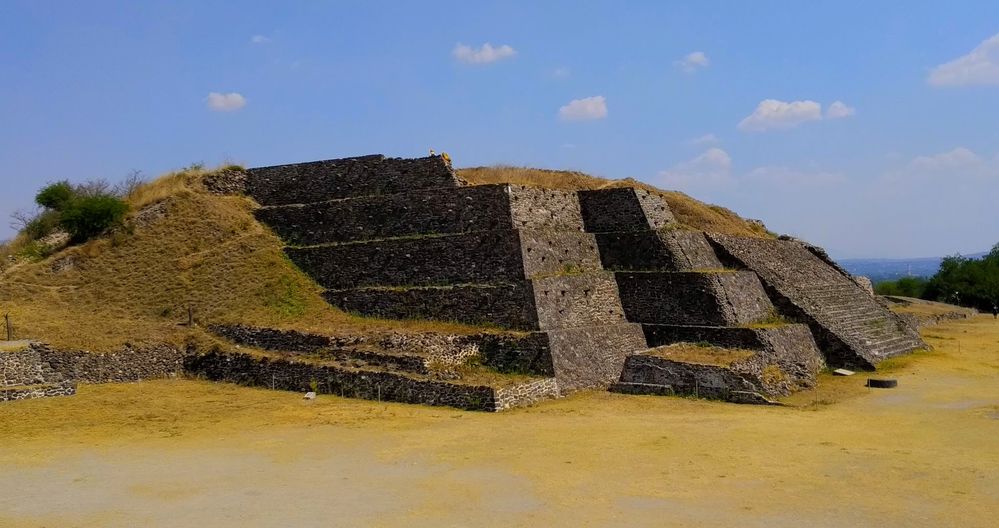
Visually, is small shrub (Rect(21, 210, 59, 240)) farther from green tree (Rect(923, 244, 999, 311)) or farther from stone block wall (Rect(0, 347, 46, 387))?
green tree (Rect(923, 244, 999, 311))

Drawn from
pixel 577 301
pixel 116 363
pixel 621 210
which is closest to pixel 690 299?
pixel 577 301

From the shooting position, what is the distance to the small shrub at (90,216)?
26578 millimetres

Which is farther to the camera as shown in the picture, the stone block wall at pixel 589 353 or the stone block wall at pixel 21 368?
the stone block wall at pixel 589 353

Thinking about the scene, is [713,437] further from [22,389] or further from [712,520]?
[22,389]

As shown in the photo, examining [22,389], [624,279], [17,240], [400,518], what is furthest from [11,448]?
[17,240]

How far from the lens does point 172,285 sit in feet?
80.8

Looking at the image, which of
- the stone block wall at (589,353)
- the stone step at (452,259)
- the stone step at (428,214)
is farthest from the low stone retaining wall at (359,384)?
the stone step at (428,214)

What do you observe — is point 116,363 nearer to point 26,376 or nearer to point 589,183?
point 26,376

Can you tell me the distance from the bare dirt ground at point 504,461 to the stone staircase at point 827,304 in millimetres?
3523

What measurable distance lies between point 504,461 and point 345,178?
17.3 m

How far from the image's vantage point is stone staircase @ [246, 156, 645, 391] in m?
19.9

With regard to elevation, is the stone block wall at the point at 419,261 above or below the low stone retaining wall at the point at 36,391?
above

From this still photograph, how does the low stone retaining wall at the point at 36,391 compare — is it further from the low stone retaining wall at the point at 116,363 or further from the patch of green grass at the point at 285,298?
the patch of green grass at the point at 285,298

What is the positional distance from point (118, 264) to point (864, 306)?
25.8m
